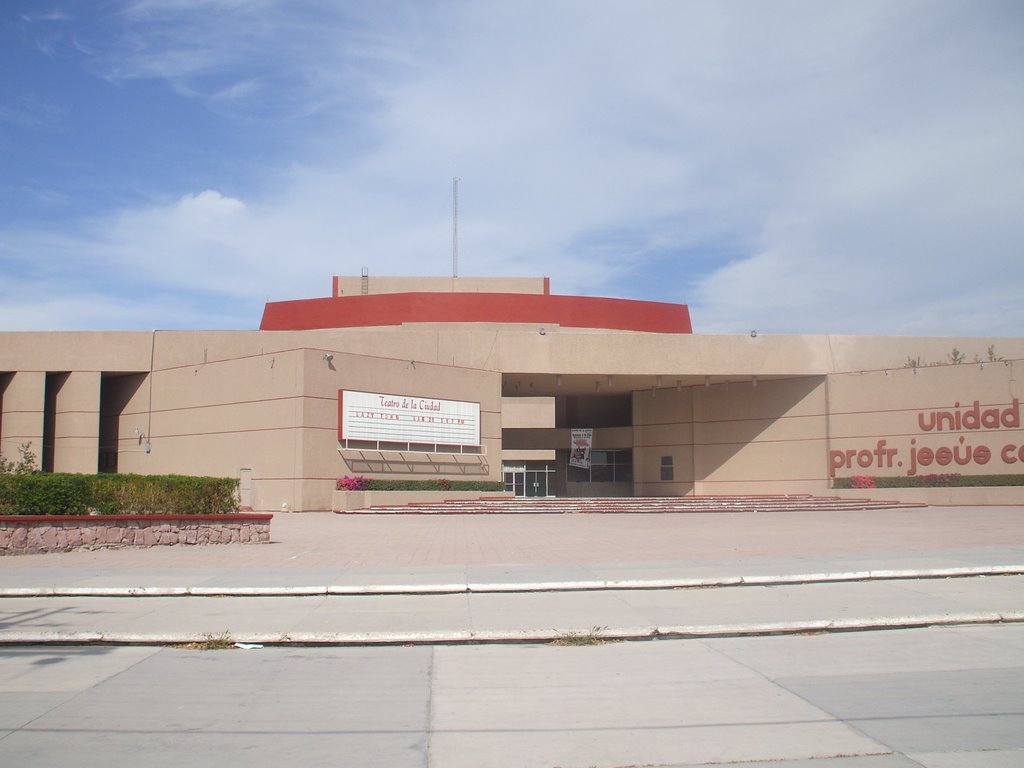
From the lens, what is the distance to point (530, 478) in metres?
50.7

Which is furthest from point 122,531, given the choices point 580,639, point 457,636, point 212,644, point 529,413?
point 529,413

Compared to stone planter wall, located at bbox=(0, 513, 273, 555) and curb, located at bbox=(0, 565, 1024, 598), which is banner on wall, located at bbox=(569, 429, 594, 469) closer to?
stone planter wall, located at bbox=(0, 513, 273, 555)

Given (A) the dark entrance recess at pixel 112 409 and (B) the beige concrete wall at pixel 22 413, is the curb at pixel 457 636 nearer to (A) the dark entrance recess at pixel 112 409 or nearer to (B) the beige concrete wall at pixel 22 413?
(B) the beige concrete wall at pixel 22 413

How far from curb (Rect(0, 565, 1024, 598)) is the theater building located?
1959 centimetres

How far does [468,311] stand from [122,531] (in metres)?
28.8

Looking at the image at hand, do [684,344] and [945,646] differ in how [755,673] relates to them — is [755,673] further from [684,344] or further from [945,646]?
[684,344]

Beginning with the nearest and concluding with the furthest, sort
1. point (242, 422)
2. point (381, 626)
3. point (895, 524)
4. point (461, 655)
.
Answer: point (461, 655) < point (381, 626) < point (895, 524) < point (242, 422)

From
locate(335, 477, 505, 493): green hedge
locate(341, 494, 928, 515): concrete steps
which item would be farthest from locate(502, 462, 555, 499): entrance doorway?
locate(341, 494, 928, 515): concrete steps

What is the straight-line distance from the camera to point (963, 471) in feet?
113

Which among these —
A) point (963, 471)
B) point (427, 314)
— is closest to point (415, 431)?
point (427, 314)

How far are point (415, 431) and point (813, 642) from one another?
26.2 metres

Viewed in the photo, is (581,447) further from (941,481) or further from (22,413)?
(22,413)

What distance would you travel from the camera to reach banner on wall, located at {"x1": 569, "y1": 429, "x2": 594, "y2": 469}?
152ft

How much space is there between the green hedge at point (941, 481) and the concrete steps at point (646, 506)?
4.47ft
